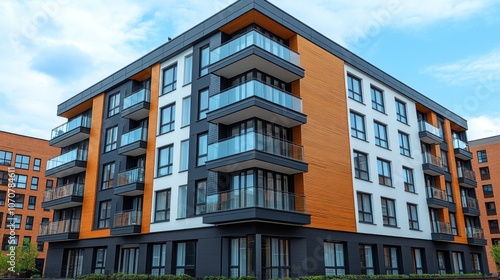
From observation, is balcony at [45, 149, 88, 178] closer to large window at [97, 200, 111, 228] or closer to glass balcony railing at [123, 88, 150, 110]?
large window at [97, 200, 111, 228]

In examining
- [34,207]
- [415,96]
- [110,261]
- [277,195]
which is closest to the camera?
[277,195]

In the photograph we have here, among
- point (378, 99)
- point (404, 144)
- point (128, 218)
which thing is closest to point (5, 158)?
point (128, 218)

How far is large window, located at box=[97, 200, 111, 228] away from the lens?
91.7 ft

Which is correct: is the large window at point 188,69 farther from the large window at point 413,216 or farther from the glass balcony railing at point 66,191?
the large window at point 413,216

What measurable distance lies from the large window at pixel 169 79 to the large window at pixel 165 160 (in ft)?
12.2

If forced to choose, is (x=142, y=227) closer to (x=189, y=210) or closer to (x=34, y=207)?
(x=189, y=210)

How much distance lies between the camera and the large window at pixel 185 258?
2156 cm

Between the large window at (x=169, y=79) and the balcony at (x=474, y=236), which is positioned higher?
the large window at (x=169, y=79)

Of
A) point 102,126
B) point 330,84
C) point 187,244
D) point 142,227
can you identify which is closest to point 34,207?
point 102,126

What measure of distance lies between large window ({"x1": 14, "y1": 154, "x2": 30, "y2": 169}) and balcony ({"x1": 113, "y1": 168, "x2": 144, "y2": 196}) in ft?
119

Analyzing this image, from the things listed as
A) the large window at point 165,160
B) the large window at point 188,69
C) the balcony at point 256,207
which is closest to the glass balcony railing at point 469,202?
the balcony at point 256,207

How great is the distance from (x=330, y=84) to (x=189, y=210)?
35.4 feet

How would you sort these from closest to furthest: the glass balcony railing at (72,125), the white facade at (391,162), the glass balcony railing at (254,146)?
the glass balcony railing at (254,146) → the white facade at (391,162) → the glass balcony railing at (72,125)

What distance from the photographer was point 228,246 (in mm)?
20125
